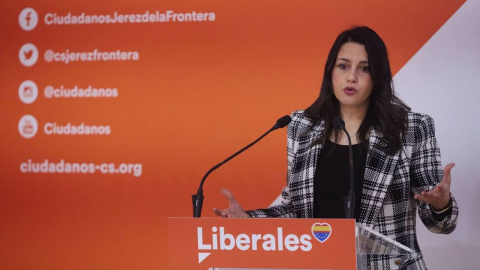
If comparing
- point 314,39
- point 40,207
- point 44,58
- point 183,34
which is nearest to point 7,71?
point 44,58

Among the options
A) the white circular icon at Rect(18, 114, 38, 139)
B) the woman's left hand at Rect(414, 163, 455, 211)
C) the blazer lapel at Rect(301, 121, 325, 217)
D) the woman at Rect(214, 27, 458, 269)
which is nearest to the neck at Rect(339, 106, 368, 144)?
the woman at Rect(214, 27, 458, 269)

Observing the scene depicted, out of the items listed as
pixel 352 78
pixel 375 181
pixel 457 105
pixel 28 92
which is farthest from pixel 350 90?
pixel 28 92

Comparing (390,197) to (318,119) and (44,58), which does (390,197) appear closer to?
(318,119)

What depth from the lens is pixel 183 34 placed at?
3.55 meters

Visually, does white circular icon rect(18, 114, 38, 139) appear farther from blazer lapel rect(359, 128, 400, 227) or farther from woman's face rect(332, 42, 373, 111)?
blazer lapel rect(359, 128, 400, 227)

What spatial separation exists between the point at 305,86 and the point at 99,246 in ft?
4.74

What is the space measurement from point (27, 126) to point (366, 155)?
2174mm

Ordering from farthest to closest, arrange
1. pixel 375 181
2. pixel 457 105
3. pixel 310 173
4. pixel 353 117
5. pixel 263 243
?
1. pixel 457 105
2. pixel 353 117
3. pixel 310 173
4. pixel 375 181
5. pixel 263 243

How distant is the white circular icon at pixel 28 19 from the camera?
3.74 metres

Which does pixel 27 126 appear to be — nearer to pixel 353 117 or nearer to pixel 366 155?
pixel 353 117

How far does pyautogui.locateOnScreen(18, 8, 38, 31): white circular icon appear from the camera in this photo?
3.74 metres

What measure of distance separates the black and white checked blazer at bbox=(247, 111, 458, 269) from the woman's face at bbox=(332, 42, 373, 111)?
15cm

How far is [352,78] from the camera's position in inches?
95.0

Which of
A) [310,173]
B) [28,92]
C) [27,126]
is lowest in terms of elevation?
[310,173]
